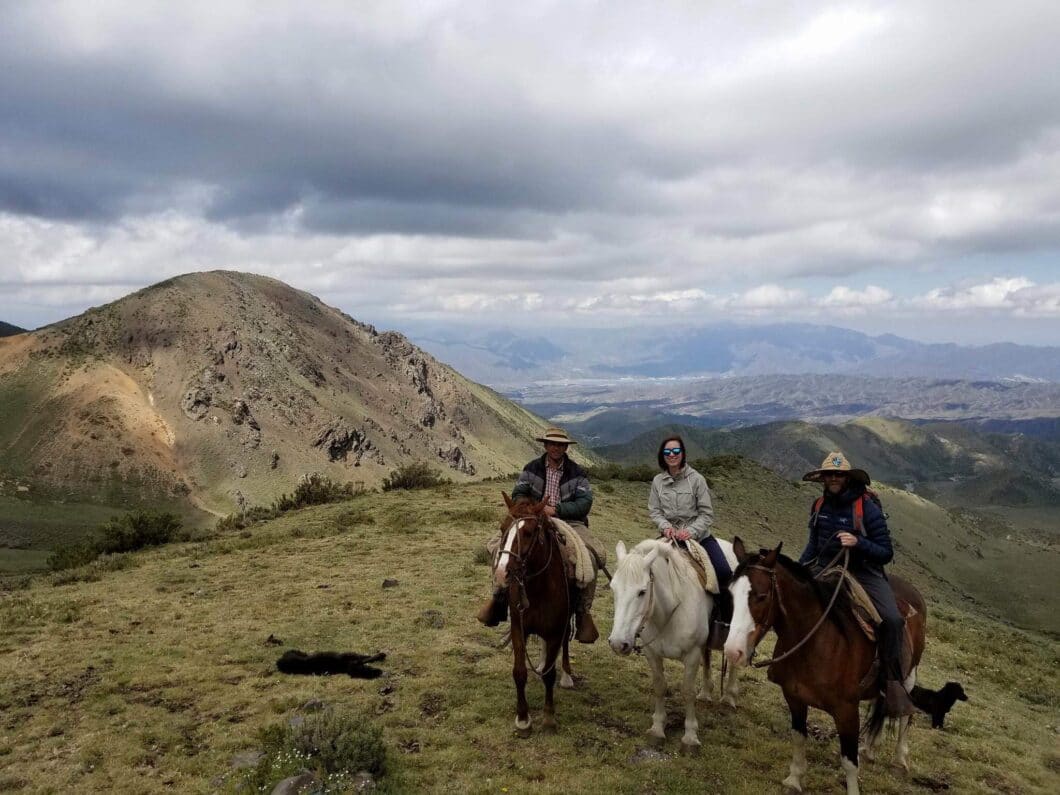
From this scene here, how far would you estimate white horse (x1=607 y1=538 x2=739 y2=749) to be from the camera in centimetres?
821

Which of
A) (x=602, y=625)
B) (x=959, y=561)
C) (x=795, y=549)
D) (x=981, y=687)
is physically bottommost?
(x=959, y=561)

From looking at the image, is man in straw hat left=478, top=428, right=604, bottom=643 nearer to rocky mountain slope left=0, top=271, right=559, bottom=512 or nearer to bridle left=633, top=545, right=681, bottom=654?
bridle left=633, top=545, right=681, bottom=654

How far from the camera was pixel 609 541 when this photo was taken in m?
25.8

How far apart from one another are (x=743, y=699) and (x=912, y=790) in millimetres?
3054

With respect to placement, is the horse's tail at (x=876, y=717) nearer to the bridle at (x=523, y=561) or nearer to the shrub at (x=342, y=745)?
the bridle at (x=523, y=561)

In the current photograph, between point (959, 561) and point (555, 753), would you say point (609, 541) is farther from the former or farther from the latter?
point (959, 561)

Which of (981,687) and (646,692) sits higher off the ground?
(646,692)

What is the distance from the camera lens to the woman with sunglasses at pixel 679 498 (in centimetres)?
962

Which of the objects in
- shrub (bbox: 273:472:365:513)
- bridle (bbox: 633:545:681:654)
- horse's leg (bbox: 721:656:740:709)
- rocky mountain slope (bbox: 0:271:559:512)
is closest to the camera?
bridle (bbox: 633:545:681:654)

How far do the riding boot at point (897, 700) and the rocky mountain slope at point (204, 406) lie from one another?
82.6m

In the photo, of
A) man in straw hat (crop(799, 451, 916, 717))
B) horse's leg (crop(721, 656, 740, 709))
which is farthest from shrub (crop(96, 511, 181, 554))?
man in straw hat (crop(799, 451, 916, 717))

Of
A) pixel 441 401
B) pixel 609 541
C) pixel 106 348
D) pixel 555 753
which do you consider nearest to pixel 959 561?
pixel 609 541

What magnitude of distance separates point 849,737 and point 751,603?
2.42 meters

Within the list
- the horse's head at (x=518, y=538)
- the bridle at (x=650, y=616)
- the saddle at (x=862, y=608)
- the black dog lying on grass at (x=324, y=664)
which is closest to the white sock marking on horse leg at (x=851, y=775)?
the saddle at (x=862, y=608)
